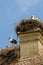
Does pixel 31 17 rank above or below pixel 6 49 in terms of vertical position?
above

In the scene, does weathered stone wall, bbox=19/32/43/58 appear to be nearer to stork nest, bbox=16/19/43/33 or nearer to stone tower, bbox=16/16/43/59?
stone tower, bbox=16/16/43/59

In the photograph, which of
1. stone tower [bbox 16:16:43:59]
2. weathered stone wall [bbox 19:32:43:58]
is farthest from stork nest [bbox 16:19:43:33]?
weathered stone wall [bbox 19:32:43:58]

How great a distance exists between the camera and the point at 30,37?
45.1 ft

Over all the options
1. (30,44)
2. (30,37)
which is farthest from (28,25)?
(30,44)

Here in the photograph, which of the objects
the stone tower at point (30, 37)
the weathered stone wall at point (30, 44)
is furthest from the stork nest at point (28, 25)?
the weathered stone wall at point (30, 44)

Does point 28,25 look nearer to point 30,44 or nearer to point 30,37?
point 30,37

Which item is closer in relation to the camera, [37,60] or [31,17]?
[37,60]

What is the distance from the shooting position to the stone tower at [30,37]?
13.6 metres

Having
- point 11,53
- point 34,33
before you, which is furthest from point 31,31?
point 11,53

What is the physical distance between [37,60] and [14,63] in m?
0.78

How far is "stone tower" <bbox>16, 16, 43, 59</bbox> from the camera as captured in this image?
13617mm

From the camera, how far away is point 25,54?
13.7 m

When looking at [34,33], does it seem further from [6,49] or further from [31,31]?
[6,49]

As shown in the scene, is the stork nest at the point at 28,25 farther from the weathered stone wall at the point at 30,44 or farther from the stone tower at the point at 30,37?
the weathered stone wall at the point at 30,44
